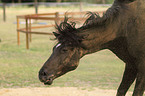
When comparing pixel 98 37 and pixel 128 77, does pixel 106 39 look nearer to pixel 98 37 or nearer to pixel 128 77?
pixel 98 37

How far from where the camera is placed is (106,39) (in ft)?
10.8

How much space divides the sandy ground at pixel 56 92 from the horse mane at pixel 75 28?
247cm

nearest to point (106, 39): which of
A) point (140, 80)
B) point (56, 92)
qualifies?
point (140, 80)

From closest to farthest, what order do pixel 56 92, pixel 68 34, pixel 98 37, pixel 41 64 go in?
pixel 68 34 → pixel 98 37 → pixel 56 92 → pixel 41 64

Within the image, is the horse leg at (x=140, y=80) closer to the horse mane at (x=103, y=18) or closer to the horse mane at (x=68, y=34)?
the horse mane at (x=103, y=18)

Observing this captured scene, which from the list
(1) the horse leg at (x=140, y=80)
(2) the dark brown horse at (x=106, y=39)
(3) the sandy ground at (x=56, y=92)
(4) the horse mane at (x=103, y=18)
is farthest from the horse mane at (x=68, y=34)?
(3) the sandy ground at (x=56, y=92)

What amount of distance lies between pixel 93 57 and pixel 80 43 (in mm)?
6407

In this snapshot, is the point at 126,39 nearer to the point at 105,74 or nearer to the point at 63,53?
the point at 63,53

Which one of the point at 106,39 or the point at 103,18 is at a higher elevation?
the point at 103,18

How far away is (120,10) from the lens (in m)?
3.36

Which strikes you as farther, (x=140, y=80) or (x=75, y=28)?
(x=140, y=80)

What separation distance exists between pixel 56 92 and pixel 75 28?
2.68 meters

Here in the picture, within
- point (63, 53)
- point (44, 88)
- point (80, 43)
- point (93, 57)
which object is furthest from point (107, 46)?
point (93, 57)

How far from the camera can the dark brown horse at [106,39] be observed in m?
3.13
